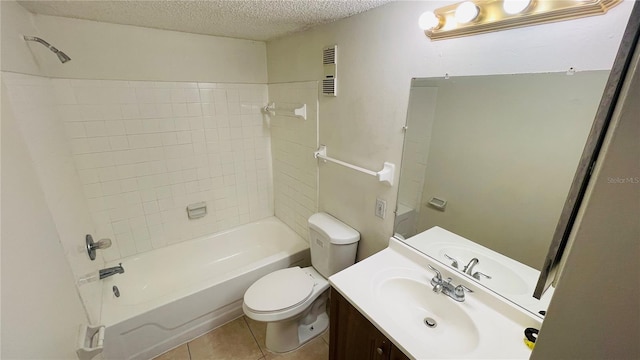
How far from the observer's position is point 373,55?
1331 millimetres

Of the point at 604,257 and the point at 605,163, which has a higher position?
the point at 605,163

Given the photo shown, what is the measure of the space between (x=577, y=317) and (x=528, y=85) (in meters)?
0.84

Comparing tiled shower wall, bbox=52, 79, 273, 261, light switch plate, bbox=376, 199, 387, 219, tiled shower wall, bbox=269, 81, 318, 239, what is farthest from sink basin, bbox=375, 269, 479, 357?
tiled shower wall, bbox=52, 79, 273, 261

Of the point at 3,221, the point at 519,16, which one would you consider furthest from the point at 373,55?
the point at 3,221

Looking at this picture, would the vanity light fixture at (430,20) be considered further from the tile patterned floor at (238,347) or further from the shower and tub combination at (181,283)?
the tile patterned floor at (238,347)

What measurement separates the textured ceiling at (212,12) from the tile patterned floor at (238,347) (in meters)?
2.09

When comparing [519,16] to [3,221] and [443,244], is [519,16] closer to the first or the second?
[443,244]

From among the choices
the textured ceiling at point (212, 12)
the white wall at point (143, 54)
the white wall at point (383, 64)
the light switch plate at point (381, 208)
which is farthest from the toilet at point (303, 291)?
the white wall at point (143, 54)

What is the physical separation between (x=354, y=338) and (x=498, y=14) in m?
1.37

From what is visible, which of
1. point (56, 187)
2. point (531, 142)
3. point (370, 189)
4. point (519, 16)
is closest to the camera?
point (519, 16)

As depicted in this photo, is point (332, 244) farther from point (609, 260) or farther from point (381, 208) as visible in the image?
point (609, 260)

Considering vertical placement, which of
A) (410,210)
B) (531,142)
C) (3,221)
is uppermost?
(531,142)

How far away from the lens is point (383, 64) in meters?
1.29

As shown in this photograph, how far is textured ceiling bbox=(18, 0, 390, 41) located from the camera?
50.9 inches
